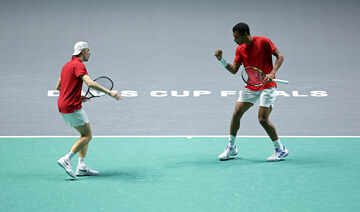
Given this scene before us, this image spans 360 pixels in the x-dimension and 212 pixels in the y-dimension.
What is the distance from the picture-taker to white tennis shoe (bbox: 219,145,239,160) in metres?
8.42

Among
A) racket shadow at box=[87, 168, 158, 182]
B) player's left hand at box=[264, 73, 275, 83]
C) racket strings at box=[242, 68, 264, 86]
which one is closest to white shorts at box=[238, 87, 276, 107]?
racket strings at box=[242, 68, 264, 86]

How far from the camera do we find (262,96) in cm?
830

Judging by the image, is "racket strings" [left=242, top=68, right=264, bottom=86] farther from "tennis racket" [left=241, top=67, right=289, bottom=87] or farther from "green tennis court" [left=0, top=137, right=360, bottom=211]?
"green tennis court" [left=0, top=137, right=360, bottom=211]

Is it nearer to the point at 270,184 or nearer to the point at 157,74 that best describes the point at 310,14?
the point at 157,74

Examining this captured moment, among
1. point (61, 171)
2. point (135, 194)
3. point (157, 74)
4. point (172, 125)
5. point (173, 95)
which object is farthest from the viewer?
point (157, 74)

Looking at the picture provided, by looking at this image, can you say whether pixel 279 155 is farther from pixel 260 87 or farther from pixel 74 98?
pixel 74 98

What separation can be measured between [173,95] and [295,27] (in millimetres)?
5754

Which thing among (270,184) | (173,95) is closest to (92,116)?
(173,95)

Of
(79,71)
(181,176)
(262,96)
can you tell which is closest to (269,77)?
(262,96)

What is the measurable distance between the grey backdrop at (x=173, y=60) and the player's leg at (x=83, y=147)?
2.11 meters

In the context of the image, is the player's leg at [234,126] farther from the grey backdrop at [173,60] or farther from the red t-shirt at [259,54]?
the grey backdrop at [173,60]

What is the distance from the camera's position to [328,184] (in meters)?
7.39

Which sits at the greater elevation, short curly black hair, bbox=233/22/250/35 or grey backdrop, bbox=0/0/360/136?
short curly black hair, bbox=233/22/250/35

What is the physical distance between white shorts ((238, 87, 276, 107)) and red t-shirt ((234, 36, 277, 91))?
6 cm
